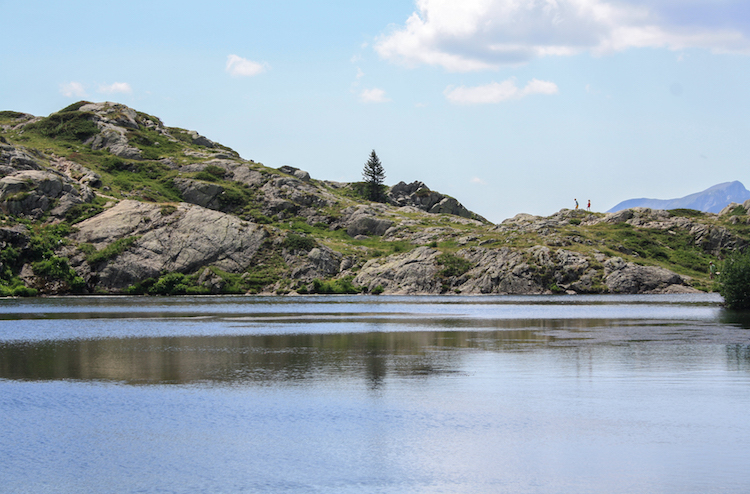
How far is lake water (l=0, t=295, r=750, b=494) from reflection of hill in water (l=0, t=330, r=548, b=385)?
24cm

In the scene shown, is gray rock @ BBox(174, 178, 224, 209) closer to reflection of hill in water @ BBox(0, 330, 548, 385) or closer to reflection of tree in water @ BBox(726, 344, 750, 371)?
reflection of hill in water @ BBox(0, 330, 548, 385)

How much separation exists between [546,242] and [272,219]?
271 ft

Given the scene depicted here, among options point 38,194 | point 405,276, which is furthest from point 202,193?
point 405,276

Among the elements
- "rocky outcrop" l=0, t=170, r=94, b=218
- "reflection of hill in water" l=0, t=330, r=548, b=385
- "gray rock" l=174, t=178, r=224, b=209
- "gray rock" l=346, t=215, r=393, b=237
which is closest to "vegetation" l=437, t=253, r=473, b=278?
"gray rock" l=346, t=215, r=393, b=237

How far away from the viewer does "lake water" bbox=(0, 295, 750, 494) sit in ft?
60.5

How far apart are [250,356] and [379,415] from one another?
62.2 ft

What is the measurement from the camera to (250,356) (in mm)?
A: 42625

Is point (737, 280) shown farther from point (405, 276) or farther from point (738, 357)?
point (405, 276)

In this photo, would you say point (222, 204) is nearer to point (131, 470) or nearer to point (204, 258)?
point (204, 258)

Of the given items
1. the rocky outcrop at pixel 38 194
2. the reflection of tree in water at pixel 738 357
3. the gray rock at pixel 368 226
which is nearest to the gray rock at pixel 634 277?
the gray rock at pixel 368 226

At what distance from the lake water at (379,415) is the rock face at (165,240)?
94.4 m

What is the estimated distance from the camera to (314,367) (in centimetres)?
3753

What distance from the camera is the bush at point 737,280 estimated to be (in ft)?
261

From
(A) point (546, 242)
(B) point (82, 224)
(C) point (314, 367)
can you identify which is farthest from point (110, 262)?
(C) point (314, 367)
